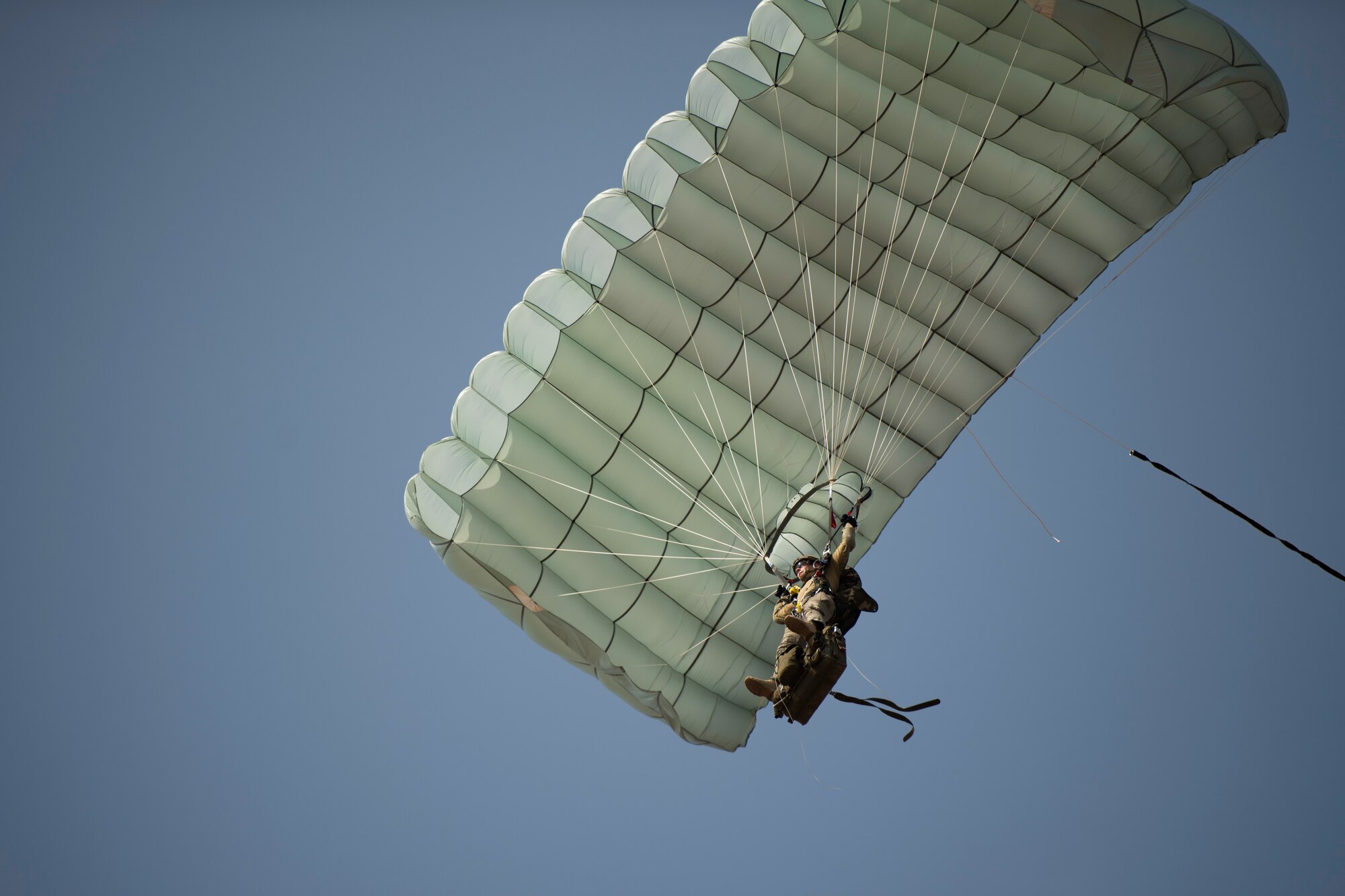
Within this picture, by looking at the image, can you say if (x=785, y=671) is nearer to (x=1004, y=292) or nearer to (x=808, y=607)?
(x=808, y=607)

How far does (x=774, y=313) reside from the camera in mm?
8117

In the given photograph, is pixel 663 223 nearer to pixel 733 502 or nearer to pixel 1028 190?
pixel 733 502

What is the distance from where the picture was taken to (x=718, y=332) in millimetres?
7969

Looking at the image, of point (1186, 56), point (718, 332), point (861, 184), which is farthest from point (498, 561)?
point (1186, 56)

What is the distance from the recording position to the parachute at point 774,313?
756 cm

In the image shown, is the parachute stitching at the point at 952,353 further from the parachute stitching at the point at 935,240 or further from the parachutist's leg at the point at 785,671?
the parachutist's leg at the point at 785,671

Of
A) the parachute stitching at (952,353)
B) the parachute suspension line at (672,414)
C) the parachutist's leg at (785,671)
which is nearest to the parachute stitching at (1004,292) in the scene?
the parachute stitching at (952,353)

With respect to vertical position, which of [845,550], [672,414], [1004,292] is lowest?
[845,550]

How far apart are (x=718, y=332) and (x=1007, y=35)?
2832mm

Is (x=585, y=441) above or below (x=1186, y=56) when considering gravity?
below

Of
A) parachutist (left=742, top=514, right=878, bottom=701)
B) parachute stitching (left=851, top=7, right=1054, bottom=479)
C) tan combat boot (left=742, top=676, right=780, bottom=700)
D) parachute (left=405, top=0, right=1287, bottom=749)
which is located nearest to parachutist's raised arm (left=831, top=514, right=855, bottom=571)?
parachutist (left=742, top=514, right=878, bottom=701)

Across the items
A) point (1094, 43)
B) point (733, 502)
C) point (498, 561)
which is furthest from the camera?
point (733, 502)

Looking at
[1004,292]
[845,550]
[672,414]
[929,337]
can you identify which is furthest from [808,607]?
[1004,292]

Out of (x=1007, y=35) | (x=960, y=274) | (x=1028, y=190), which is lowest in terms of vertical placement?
(x=960, y=274)
